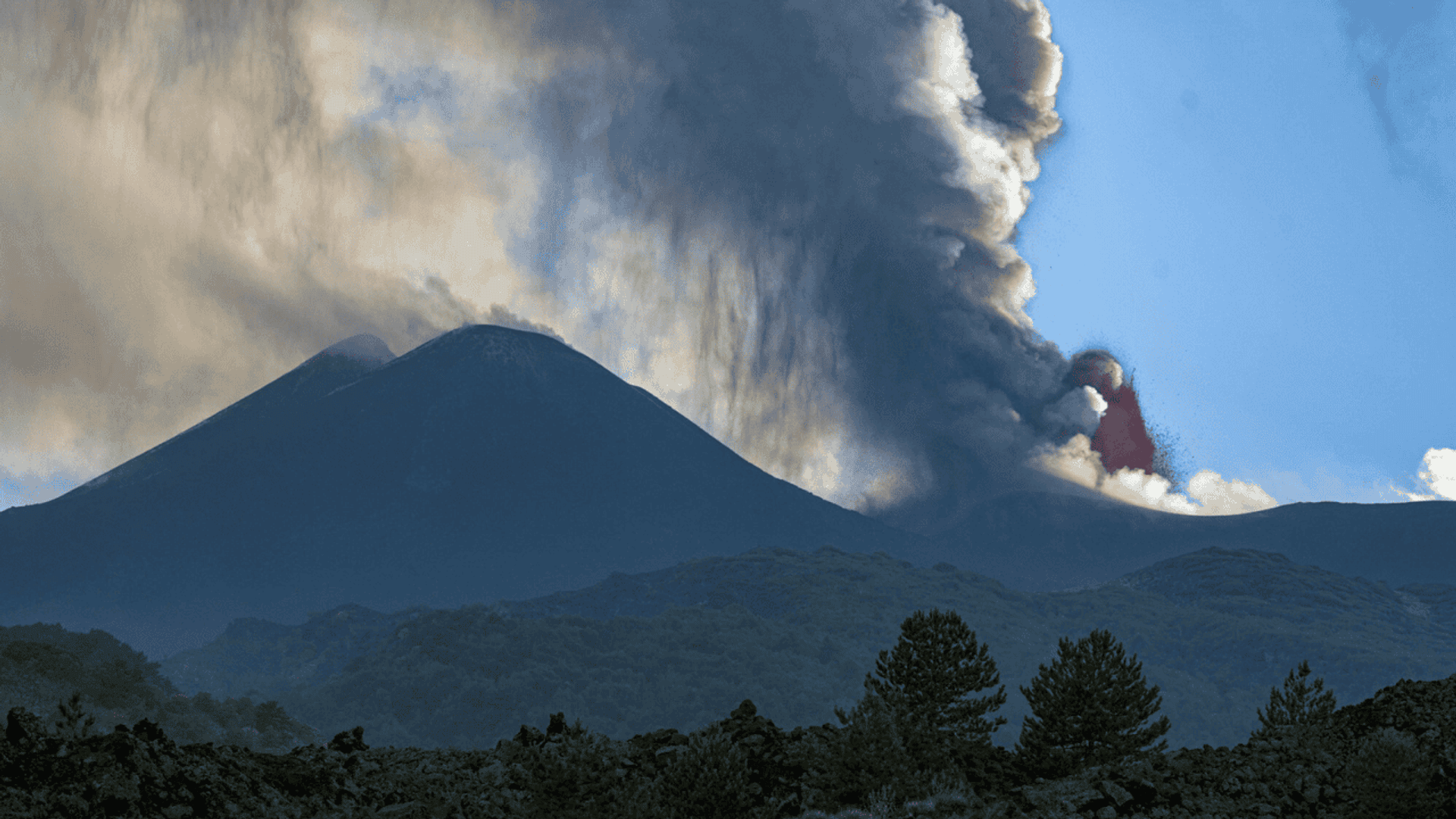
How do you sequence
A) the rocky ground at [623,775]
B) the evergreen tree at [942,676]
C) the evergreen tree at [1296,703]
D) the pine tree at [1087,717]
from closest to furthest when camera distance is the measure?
1. the rocky ground at [623,775]
2. the pine tree at [1087,717]
3. the evergreen tree at [942,676]
4. the evergreen tree at [1296,703]

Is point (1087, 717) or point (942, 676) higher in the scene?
point (942, 676)

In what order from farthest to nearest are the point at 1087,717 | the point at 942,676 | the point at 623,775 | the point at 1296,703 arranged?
the point at 1296,703 < the point at 942,676 < the point at 1087,717 < the point at 623,775

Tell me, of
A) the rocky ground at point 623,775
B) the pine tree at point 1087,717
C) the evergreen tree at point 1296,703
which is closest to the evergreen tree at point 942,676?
the pine tree at point 1087,717

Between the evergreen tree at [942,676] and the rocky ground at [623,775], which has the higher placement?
the evergreen tree at [942,676]

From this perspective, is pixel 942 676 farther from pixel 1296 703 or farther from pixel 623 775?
pixel 1296 703

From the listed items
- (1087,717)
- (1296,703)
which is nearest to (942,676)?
(1087,717)

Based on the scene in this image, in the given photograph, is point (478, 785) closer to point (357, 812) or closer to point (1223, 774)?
point (357, 812)

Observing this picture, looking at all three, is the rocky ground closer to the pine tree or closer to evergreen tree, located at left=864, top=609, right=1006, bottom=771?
the pine tree

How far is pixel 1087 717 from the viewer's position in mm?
41156

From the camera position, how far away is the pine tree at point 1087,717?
131 ft

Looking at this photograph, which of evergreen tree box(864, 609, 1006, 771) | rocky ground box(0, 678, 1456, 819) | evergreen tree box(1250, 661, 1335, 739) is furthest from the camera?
evergreen tree box(1250, 661, 1335, 739)

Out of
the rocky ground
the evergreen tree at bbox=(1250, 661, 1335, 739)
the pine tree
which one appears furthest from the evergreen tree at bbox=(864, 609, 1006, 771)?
the evergreen tree at bbox=(1250, 661, 1335, 739)

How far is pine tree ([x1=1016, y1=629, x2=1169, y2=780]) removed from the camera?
40062 millimetres

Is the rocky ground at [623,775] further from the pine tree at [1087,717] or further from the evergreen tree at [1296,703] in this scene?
the evergreen tree at [1296,703]
